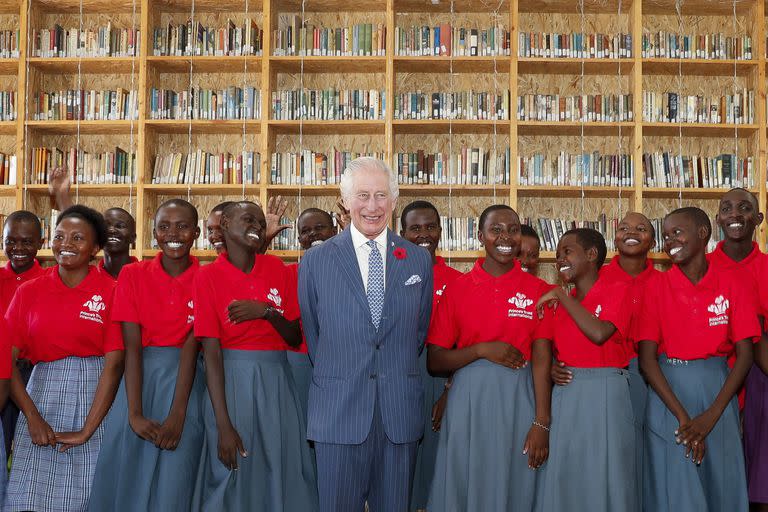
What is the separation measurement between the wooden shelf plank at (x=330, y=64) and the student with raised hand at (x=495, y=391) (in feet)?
10.5

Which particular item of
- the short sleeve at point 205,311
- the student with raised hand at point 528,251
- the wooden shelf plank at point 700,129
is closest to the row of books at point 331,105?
the wooden shelf plank at point 700,129

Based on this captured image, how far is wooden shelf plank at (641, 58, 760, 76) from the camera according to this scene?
5953 millimetres

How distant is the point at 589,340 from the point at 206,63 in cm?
408

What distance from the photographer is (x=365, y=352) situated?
2.54m

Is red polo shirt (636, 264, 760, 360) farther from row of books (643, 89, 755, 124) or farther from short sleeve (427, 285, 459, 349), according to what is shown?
row of books (643, 89, 755, 124)

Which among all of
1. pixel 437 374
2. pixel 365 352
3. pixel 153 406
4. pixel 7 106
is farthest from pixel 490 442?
pixel 7 106

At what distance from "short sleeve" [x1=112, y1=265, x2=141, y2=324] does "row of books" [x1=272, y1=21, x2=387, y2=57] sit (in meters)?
3.36

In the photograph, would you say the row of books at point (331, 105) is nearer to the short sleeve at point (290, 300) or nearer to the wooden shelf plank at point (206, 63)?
the wooden shelf plank at point (206, 63)

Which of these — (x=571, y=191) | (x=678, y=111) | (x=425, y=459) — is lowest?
(x=425, y=459)

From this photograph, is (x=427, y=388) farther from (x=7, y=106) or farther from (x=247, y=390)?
(x=7, y=106)

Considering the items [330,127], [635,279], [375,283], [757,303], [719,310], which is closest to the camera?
[375,283]

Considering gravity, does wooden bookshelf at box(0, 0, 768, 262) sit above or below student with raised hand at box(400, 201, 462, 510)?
above

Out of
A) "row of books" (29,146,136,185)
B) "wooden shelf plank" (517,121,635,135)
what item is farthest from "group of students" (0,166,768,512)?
"row of books" (29,146,136,185)

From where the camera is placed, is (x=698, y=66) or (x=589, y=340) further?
(x=698, y=66)
